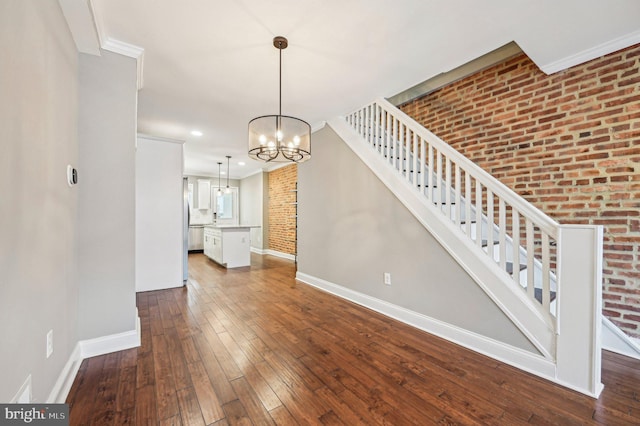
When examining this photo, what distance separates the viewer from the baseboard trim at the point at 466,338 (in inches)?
72.7

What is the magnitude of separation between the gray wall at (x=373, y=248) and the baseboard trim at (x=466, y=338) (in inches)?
2.0

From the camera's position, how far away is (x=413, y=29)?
6.75 ft

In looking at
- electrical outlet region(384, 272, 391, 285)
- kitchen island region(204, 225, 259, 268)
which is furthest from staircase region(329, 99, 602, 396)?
kitchen island region(204, 225, 259, 268)

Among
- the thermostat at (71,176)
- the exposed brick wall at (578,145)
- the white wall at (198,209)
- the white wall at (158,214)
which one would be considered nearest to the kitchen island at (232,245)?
the white wall at (158,214)

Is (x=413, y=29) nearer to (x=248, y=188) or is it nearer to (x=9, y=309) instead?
(x=9, y=309)

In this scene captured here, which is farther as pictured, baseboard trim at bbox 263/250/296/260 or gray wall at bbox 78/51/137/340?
baseboard trim at bbox 263/250/296/260

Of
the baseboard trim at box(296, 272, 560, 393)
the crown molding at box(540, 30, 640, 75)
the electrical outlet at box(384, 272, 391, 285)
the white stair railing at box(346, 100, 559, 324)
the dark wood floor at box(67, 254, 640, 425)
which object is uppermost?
the crown molding at box(540, 30, 640, 75)

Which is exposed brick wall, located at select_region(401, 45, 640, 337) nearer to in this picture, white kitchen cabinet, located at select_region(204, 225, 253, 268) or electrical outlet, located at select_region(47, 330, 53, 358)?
electrical outlet, located at select_region(47, 330, 53, 358)

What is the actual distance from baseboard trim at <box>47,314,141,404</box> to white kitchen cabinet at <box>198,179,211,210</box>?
6836 millimetres

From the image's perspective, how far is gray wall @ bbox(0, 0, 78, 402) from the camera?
3.45ft

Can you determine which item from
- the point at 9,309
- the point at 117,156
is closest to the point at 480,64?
the point at 117,156

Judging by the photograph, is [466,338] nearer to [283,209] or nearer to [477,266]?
[477,266]

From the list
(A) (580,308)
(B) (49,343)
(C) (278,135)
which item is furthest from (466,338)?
(B) (49,343)

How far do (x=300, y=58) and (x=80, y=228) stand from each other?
2.35 metres
